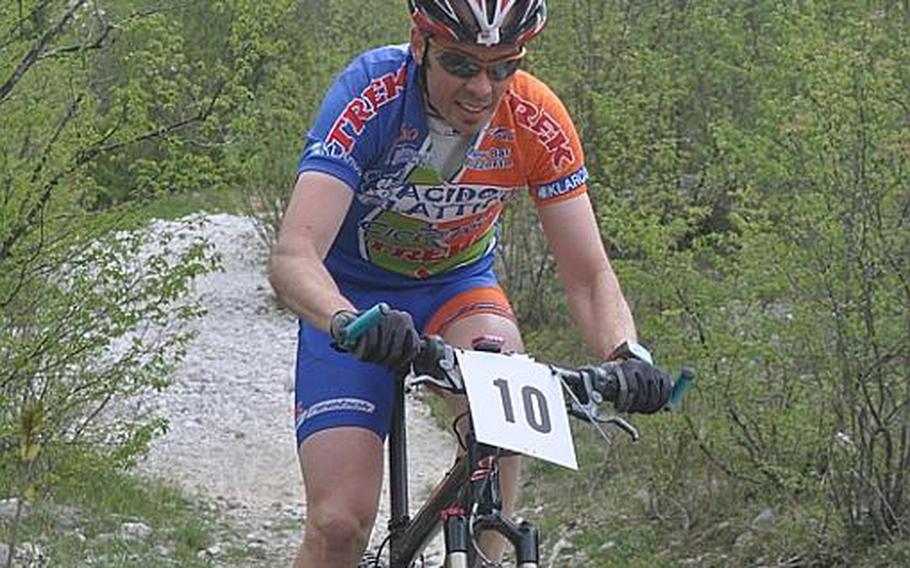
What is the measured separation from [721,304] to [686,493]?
1077mm

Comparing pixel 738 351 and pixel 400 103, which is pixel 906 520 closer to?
pixel 738 351

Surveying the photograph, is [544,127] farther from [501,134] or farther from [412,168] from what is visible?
[412,168]

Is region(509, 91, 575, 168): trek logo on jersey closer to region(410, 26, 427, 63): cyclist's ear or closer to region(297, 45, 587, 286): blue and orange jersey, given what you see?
region(297, 45, 587, 286): blue and orange jersey

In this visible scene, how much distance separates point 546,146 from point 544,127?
5 centimetres

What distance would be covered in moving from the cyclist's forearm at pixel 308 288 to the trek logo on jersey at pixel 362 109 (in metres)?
0.30

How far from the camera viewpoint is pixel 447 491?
374 centimetres

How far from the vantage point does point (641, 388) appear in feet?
11.8

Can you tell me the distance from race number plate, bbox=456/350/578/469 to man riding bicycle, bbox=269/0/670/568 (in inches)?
7.8

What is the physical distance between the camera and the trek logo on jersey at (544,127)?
4.25 metres

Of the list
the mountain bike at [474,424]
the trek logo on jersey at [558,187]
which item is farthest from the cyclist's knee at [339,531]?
the trek logo on jersey at [558,187]

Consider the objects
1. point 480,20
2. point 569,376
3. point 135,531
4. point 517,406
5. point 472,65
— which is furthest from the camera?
point 135,531

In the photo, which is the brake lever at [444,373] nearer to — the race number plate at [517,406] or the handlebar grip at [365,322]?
the race number plate at [517,406]

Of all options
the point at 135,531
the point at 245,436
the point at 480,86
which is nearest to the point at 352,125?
the point at 480,86

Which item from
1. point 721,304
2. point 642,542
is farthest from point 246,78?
point 642,542
